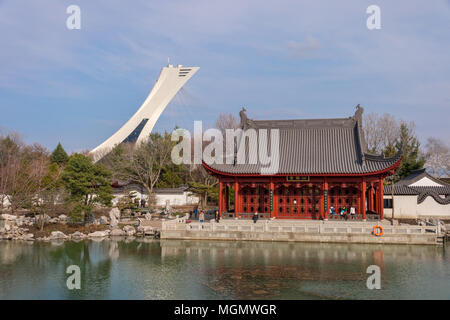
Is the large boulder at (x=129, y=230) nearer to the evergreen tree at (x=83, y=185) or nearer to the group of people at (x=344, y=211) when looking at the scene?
the evergreen tree at (x=83, y=185)

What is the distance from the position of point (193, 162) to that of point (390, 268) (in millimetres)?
39267

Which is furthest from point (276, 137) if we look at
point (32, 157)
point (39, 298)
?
point (32, 157)

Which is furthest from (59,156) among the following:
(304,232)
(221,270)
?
(221,270)

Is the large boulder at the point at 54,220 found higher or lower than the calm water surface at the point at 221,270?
higher

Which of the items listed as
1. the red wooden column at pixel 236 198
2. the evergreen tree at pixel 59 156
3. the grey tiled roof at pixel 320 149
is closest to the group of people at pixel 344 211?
the grey tiled roof at pixel 320 149

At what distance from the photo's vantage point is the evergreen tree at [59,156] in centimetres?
6003

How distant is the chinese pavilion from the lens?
28.4 meters

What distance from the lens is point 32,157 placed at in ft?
182

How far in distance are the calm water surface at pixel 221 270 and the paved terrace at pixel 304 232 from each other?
693 millimetres

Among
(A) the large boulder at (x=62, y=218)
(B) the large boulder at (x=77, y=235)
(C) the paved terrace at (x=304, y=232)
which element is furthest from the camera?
(A) the large boulder at (x=62, y=218)

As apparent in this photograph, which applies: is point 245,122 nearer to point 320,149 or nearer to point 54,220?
point 320,149
